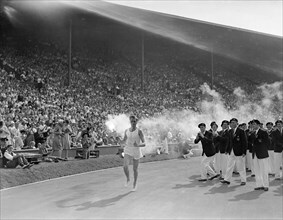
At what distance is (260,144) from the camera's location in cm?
986

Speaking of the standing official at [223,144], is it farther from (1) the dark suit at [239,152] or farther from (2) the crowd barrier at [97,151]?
(2) the crowd barrier at [97,151]

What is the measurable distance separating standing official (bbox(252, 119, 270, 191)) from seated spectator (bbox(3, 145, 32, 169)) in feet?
21.2

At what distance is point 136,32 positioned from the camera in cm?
3962

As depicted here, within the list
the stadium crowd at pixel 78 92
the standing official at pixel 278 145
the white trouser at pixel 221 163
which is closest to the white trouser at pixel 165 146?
the stadium crowd at pixel 78 92

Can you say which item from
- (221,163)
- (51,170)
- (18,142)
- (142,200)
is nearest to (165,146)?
(18,142)

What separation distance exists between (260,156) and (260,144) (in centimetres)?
30

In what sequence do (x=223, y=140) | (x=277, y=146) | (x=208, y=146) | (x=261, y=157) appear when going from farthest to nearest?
1. (x=277, y=146)
2. (x=223, y=140)
3. (x=208, y=146)
4. (x=261, y=157)

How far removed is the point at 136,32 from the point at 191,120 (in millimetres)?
12445

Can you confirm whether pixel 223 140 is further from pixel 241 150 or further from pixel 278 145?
pixel 278 145

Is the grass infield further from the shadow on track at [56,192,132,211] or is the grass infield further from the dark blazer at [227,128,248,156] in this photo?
the dark blazer at [227,128,248,156]

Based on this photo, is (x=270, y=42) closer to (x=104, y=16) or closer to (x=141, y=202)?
(x=104, y=16)

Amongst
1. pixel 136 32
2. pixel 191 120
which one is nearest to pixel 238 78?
pixel 136 32

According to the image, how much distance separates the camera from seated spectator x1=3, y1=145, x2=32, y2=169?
11.7m

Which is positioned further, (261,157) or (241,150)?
(241,150)
